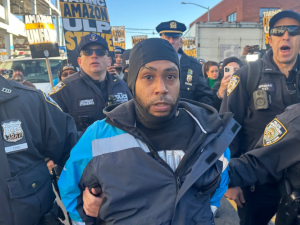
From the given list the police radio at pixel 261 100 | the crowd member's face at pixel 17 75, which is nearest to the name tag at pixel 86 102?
the police radio at pixel 261 100

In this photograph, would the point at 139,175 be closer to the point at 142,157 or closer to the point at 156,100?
the point at 142,157

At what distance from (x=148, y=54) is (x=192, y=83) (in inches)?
100

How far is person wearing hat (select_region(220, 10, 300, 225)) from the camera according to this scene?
90.7 inches

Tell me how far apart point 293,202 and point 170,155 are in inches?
36.1

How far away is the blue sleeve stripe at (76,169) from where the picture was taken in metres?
1.54

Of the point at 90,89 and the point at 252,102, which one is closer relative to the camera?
the point at 252,102

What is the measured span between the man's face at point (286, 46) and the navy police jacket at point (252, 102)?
87mm

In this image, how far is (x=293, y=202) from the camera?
68.2 inches

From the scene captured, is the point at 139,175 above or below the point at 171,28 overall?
below

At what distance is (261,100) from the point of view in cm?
239

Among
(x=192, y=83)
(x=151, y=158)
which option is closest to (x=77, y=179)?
(x=151, y=158)

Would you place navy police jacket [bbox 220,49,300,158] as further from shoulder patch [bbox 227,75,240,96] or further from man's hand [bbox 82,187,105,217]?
man's hand [bbox 82,187,105,217]

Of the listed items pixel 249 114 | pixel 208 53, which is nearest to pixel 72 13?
pixel 249 114

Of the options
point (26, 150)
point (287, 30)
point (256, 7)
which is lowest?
point (26, 150)
